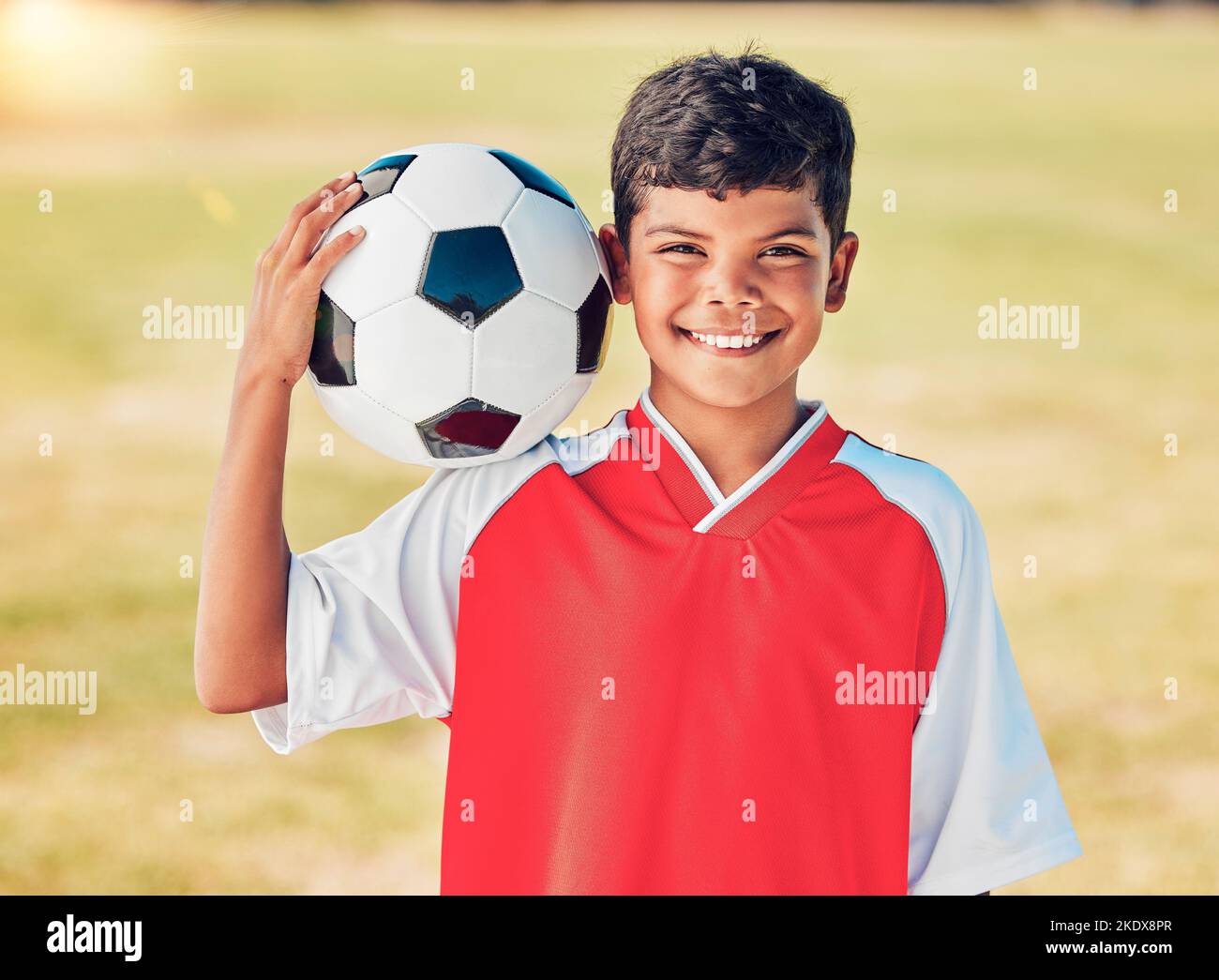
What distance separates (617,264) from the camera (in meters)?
2.08

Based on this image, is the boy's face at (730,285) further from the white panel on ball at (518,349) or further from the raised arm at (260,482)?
the raised arm at (260,482)

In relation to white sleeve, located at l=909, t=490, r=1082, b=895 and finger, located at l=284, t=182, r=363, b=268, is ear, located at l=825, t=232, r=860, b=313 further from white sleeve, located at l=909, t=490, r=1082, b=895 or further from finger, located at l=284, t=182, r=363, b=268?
finger, located at l=284, t=182, r=363, b=268

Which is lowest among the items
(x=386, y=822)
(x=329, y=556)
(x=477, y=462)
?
(x=386, y=822)

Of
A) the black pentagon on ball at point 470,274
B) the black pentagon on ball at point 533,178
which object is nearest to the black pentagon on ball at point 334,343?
the black pentagon on ball at point 470,274

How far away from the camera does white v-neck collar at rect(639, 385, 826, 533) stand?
2014 millimetres

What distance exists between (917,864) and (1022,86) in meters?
22.0

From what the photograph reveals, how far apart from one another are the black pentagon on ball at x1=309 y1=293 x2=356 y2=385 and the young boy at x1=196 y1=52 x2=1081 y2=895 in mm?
39

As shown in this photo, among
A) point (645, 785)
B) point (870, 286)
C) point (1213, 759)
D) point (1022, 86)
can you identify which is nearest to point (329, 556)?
point (645, 785)

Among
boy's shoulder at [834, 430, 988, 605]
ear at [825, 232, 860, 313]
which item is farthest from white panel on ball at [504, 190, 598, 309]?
boy's shoulder at [834, 430, 988, 605]

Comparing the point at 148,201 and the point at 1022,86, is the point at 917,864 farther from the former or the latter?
the point at 1022,86

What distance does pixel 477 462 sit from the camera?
2.02 meters

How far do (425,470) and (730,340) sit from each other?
5687mm

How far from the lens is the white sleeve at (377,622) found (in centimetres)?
191

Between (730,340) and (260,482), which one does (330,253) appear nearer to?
(260,482)
